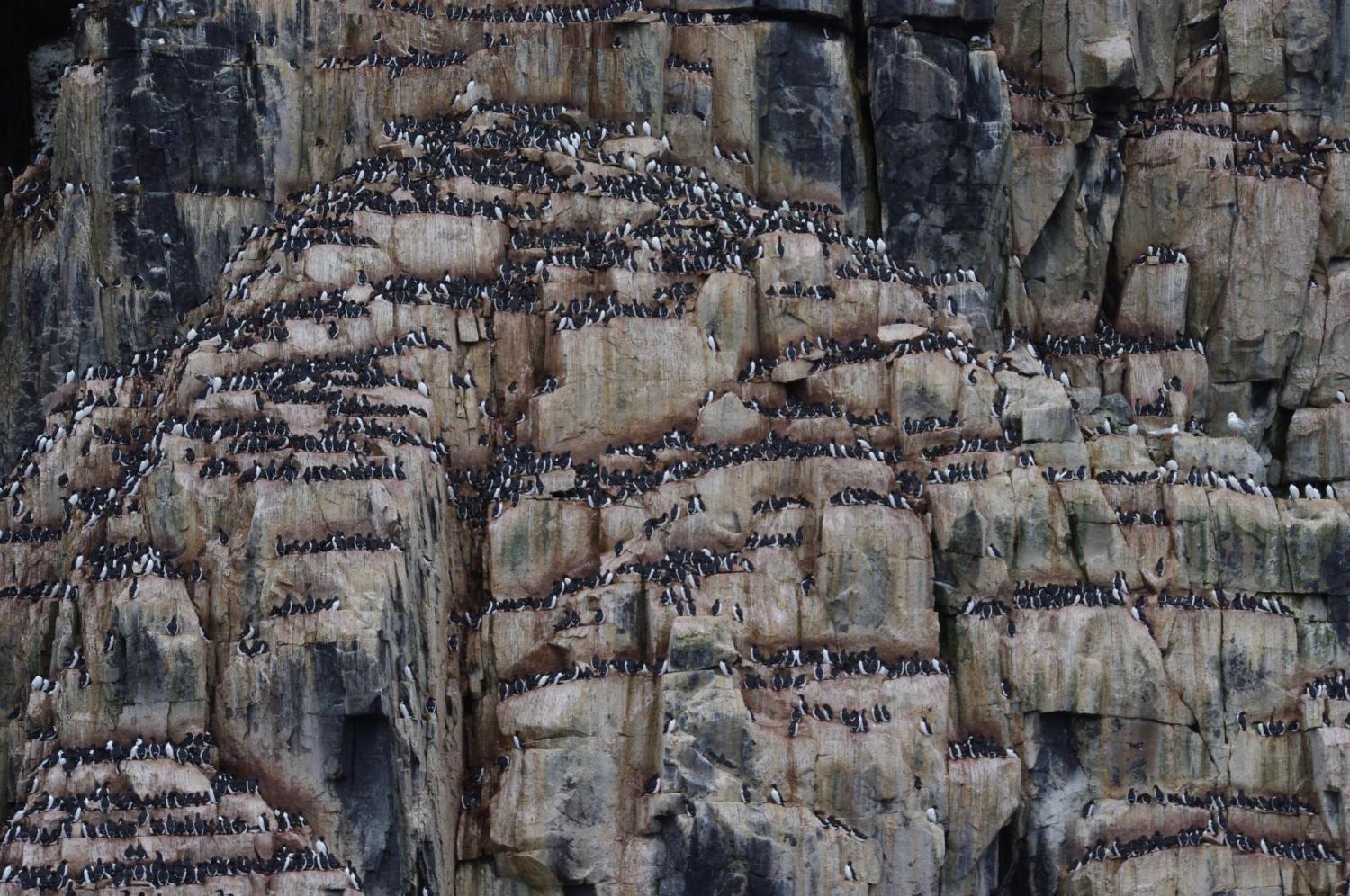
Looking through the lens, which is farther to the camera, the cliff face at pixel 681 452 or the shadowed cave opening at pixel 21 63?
the shadowed cave opening at pixel 21 63

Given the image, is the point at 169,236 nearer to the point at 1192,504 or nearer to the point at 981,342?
the point at 981,342

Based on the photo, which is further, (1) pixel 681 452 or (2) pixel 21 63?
(2) pixel 21 63

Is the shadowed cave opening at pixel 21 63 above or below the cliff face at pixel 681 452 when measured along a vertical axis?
above

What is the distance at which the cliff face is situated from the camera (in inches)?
2603

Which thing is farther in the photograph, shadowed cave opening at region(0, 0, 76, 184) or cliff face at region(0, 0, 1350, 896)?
shadowed cave opening at region(0, 0, 76, 184)

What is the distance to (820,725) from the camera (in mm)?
67500

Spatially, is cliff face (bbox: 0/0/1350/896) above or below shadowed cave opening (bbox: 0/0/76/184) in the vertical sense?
below

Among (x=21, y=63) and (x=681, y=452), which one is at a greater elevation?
(x=21, y=63)

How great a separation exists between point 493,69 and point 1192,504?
2103 cm

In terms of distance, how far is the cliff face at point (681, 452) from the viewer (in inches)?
2603

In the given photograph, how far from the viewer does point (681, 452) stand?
71812mm

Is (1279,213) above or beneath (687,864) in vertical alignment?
above

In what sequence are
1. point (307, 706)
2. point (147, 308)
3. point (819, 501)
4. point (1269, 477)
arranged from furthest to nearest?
1. point (1269, 477)
2. point (147, 308)
3. point (819, 501)
4. point (307, 706)

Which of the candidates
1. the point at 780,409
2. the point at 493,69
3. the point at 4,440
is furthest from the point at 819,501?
the point at 4,440
